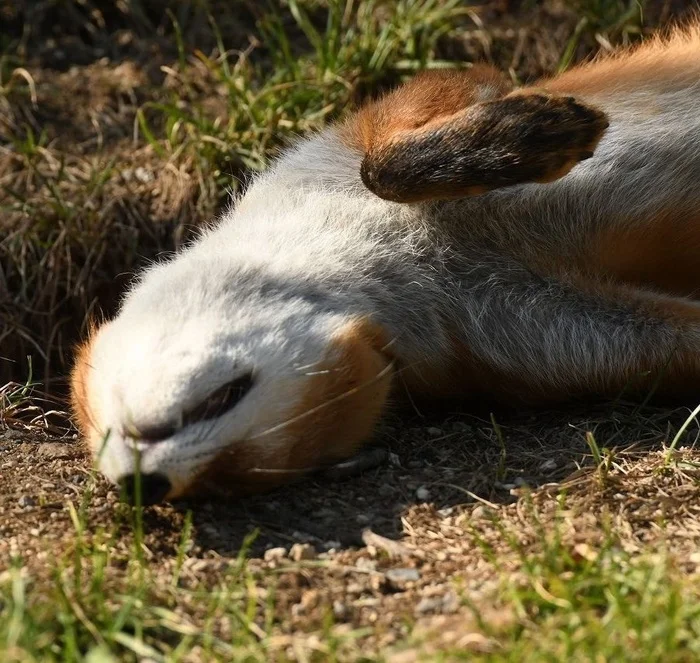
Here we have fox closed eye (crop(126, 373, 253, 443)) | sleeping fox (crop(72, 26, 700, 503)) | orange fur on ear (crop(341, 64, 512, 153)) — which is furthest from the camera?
orange fur on ear (crop(341, 64, 512, 153))

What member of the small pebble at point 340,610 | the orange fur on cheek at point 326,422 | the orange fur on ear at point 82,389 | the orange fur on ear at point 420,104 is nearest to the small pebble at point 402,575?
the small pebble at point 340,610

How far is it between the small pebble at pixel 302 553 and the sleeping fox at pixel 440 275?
415 millimetres

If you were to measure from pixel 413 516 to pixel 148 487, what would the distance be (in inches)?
41.1

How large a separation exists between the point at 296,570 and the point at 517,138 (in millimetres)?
2102

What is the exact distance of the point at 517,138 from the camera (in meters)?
4.41

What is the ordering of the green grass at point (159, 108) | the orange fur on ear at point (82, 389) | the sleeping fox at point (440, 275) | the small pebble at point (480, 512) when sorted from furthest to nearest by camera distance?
1. the green grass at point (159, 108)
2. the orange fur on ear at point (82, 389)
3. the sleeping fox at point (440, 275)
4. the small pebble at point (480, 512)

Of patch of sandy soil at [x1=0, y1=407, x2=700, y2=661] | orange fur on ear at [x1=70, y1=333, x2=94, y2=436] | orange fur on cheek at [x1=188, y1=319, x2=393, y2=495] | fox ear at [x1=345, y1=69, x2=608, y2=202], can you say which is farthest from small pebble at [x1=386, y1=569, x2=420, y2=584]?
fox ear at [x1=345, y1=69, x2=608, y2=202]

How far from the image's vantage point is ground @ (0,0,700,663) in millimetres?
3059

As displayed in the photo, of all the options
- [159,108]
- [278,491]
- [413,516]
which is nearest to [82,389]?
[278,491]

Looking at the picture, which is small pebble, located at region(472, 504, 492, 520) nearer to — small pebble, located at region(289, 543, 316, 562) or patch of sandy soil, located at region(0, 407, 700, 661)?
patch of sandy soil, located at region(0, 407, 700, 661)

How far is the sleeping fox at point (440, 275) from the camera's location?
4.08 meters

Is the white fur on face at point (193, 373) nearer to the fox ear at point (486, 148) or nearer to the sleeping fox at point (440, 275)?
the sleeping fox at point (440, 275)

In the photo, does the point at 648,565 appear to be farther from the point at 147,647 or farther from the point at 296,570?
the point at 147,647

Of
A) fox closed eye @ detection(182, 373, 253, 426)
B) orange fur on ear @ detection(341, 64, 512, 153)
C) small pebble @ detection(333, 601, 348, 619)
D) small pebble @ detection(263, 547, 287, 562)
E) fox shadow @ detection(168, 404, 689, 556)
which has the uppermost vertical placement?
orange fur on ear @ detection(341, 64, 512, 153)
